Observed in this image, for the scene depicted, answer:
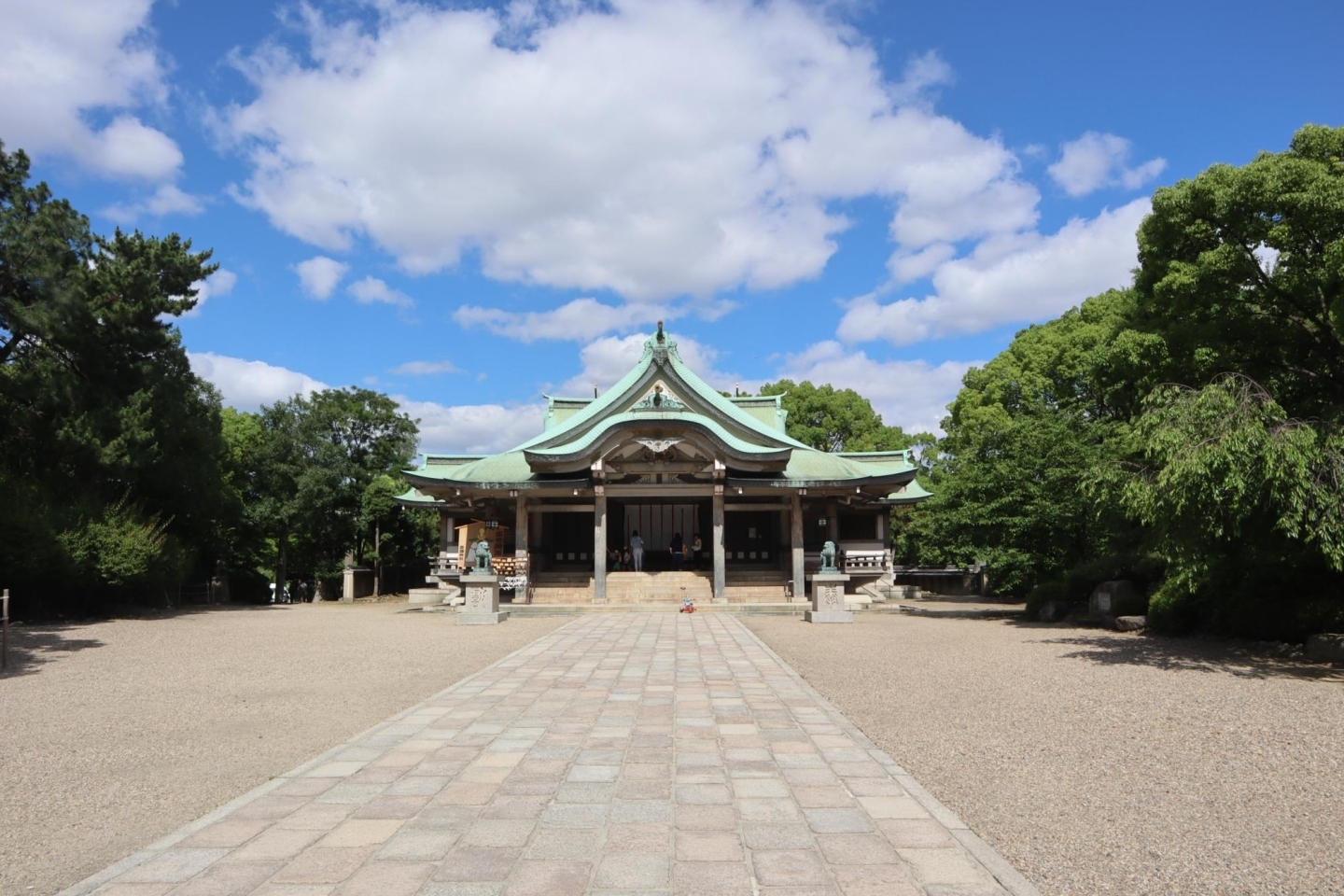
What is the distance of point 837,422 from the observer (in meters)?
42.6

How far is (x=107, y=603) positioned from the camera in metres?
19.6

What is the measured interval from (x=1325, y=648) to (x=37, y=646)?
1910cm

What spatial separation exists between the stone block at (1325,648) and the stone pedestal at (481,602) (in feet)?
47.8

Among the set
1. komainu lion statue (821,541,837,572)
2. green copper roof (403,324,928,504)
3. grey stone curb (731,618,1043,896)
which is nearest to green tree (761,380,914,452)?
green copper roof (403,324,928,504)

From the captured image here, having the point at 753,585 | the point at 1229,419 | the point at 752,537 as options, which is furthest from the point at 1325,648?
the point at 752,537

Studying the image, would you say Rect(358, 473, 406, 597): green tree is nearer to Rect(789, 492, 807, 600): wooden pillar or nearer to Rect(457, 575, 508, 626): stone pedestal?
A: Rect(457, 575, 508, 626): stone pedestal

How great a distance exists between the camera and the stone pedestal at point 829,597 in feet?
60.3

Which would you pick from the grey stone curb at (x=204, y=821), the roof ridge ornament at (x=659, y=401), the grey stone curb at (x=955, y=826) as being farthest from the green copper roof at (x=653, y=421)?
the grey stone curb at (x=955, y=826)

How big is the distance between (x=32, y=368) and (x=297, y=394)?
48.0 feet

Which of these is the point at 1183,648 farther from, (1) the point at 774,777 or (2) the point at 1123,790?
(1) the point at 774,777

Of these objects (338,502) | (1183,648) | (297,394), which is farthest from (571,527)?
(1183,648)

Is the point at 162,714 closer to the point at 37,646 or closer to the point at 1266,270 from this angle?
the point at 37,646

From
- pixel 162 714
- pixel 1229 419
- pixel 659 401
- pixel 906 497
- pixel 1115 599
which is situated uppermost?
pixel 659 401

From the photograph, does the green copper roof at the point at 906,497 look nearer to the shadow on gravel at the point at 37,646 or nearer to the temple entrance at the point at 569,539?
the temple entrance at the point at 569,539
